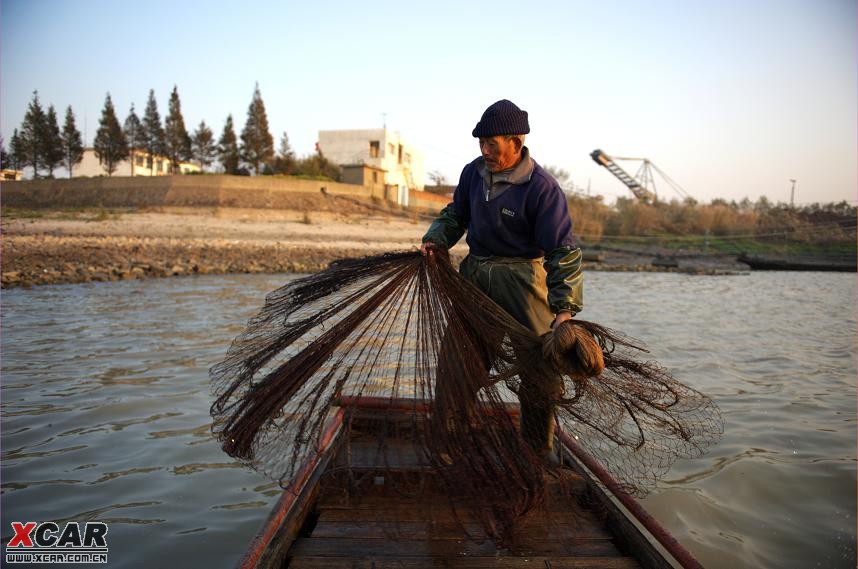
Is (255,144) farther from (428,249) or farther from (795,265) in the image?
(428,249)

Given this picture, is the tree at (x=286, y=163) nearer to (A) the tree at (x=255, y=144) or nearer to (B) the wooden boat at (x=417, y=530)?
(A) the tree at (x=255, y=144)

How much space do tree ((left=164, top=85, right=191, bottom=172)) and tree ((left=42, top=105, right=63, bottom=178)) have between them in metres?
7.69

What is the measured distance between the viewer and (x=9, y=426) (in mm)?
4836

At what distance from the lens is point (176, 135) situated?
4316cm

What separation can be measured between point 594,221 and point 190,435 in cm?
3251

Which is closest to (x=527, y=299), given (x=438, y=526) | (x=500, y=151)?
(x=500, y=151)

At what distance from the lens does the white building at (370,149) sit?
42469 mm

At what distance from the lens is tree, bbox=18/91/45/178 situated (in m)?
42.5

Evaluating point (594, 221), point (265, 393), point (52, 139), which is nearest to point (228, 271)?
point (265, 393)

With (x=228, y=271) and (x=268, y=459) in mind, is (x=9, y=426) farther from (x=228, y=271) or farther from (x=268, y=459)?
(x=228, y=271)

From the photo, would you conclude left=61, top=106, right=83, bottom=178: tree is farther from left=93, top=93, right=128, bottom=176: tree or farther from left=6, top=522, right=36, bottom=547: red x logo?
left=6, top=522, right=36, bottom=547: red x logo

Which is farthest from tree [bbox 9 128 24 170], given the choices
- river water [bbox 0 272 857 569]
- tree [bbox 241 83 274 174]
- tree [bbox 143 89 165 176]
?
river water [bbox 0 272 857 569]

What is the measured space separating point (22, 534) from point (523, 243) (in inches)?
129

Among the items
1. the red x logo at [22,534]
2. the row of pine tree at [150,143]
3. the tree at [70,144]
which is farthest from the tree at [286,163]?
the red x logo at [22,534]
